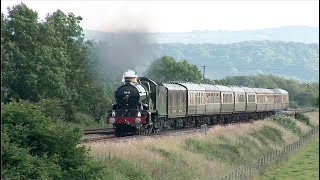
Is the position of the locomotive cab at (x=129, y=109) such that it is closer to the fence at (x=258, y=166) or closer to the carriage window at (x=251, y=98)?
the fence at (x=258, y=166)

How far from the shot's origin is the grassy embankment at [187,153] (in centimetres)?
2498

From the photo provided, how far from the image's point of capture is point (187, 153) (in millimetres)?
32938

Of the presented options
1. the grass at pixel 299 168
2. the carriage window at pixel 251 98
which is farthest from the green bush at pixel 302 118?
the grass at pixel 299 168

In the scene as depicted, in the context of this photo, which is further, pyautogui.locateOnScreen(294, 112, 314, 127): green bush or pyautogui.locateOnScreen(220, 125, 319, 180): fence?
pyautogui.locateOnScreen(294, 112, 314, 127): green bush

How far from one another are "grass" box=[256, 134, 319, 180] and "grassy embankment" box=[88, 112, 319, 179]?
1.71 meters

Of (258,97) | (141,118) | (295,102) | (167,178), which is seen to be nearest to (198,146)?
(141,118)

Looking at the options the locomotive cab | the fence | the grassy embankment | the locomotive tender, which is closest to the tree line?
the grassy embankment

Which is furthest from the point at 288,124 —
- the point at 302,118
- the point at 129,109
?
the point at 129,109

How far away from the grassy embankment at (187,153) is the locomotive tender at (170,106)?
8.03ft

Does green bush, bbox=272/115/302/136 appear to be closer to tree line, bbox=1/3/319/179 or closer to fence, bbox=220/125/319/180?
fence, bbox=220/125/319/180

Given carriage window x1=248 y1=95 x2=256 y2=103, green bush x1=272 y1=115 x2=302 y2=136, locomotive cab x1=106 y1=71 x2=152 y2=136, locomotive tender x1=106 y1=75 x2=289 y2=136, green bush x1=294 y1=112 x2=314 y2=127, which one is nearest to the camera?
locomotive cab x1=106 y1=71 x2=152 y2=136

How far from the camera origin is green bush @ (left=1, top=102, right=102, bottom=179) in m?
18.8

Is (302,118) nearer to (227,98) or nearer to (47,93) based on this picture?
(227,98)

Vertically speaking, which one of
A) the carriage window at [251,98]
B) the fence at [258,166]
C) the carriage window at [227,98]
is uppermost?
the carriage window at [227,98]
